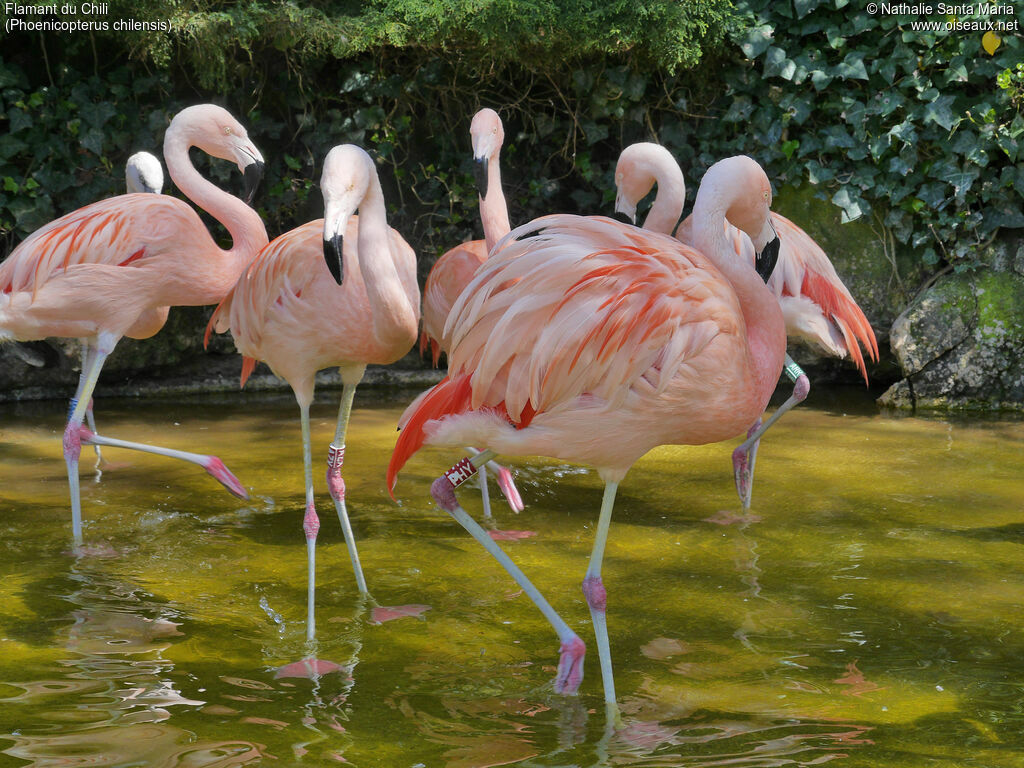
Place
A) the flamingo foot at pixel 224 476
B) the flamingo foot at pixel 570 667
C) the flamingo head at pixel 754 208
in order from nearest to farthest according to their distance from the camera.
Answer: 1. the flamingo foot at pixel 570 667
2. the flamingo head at pixel 754 208
3. the flamingo foot at pixel 224 476

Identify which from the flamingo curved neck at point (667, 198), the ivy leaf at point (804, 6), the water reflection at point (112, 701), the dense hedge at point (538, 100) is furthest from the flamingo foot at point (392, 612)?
the ivy leaf at point (804, 6)

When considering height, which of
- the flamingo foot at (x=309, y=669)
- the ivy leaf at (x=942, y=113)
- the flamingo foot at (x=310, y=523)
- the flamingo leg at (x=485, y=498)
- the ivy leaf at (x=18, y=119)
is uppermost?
the ivy leaf at (x=18, y=119)

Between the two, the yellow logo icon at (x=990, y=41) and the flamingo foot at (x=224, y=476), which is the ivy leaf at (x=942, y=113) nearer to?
the yellow logo icon at (x=990, y=41)

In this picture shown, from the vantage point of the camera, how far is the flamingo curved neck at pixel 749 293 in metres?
2.58

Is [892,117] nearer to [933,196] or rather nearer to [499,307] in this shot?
[933,196]

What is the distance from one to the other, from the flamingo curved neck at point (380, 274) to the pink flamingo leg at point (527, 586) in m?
0.57

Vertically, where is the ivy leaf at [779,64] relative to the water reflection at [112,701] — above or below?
above

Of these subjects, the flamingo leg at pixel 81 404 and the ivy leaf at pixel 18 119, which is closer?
the flamingo leg at pixel 81 404

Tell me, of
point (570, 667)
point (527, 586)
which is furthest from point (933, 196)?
point (570, 667)

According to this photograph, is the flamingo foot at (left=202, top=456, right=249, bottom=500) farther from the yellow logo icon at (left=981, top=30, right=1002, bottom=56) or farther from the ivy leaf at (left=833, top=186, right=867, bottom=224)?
the yellow logo icon at (left=981, top=30, right=1002, bottom=56)

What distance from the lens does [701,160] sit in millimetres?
6414

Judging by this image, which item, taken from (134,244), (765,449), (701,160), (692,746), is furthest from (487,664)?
(701,160)

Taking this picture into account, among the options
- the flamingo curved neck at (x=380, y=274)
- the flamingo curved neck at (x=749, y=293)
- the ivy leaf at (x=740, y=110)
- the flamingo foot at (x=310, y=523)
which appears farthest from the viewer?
the ivy leaf at (x=740, y=110)

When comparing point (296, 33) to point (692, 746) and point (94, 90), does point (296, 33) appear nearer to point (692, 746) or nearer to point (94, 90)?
point (94, 90)
